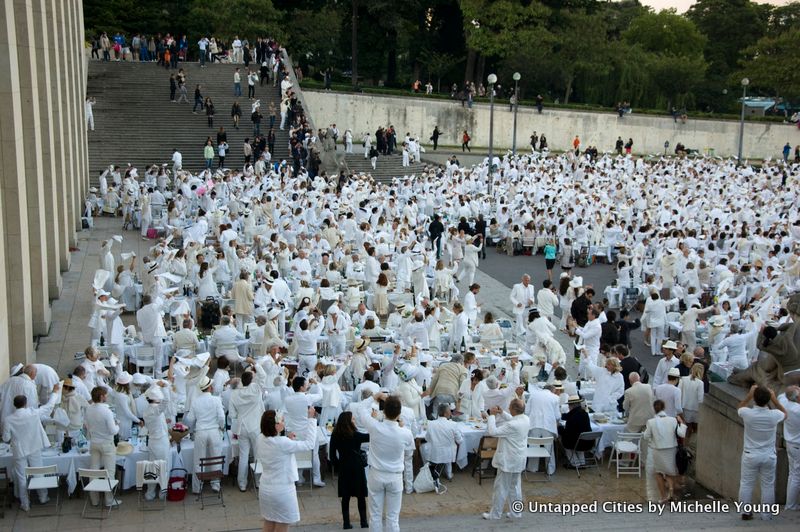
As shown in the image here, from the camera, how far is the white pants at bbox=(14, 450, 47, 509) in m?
11.4

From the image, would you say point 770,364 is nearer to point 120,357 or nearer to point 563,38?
point 120,357

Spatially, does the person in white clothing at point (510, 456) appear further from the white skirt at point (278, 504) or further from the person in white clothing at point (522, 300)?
the person in white clothing at point (522, 300)

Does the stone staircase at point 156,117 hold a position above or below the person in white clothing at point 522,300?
above

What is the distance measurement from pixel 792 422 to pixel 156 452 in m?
7.74

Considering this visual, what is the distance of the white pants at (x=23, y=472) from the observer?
11414 millimetres

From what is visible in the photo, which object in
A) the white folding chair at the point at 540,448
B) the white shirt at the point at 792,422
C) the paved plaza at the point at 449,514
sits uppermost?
the white shirt at the point at 792,422

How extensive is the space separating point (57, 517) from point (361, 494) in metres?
3.97

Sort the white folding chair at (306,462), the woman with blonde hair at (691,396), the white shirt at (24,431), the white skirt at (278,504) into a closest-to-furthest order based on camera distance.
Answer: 1. the white skirt at (278,504)
2. the white shirt at (24,431)
3. the white folding chair at (306,462)
4. the woman with blonde hair at (691,396)

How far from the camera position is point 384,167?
41719 mm

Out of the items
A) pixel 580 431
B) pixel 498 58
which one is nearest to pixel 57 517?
pixel 580 431

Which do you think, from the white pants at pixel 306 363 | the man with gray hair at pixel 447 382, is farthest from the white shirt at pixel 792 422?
the white pants at pixel 306 363

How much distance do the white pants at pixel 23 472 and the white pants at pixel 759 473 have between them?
8540 millimetres

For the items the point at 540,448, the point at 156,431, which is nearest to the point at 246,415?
the point at 156,431

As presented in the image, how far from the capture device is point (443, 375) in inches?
544
